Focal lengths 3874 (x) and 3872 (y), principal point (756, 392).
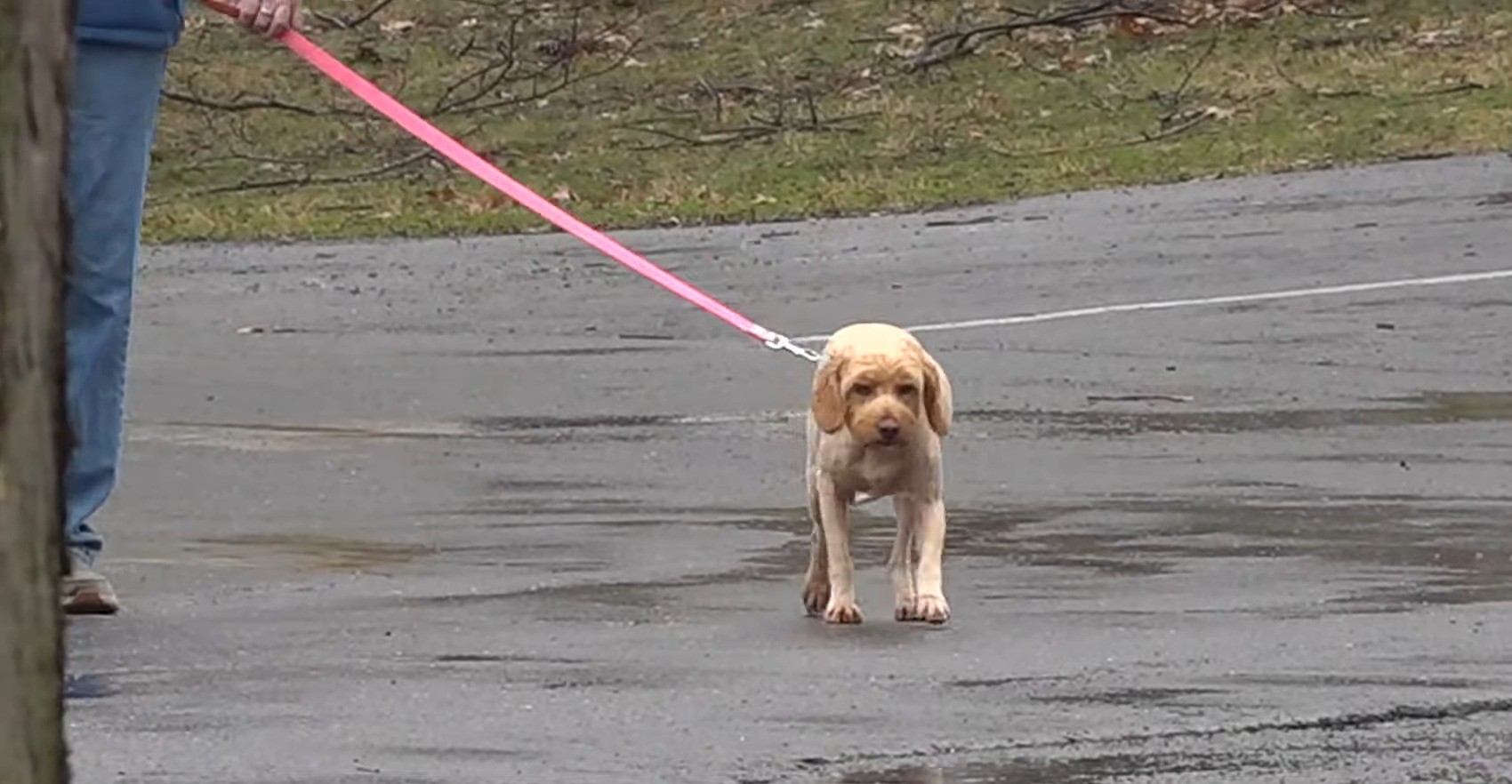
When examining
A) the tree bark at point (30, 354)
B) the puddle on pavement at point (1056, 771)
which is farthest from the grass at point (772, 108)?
the tree bark at point (30, 354)

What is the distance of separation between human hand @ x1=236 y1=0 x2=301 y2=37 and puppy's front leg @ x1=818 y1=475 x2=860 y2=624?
144 cm

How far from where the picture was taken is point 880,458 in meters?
7.61

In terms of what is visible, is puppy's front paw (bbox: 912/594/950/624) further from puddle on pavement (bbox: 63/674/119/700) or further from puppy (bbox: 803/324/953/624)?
puddle on pavement (bbox: 63/674/119/700)

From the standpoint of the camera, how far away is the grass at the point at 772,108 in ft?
59.8

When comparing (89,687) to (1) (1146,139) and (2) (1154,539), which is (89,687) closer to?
(2) (1154,539)

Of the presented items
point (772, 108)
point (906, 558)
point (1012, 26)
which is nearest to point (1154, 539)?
point (906, 558)

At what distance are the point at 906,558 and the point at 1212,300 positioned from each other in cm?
649

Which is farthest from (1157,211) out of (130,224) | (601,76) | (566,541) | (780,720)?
(780,720)

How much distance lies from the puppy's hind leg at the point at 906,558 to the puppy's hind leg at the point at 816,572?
15 cm

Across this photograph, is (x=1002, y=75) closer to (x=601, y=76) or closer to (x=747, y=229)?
(x=601, y=76)

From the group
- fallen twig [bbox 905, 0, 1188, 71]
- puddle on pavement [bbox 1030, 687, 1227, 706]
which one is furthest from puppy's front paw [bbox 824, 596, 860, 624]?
fallen twig [bbox 905, 0, 1188, 71]

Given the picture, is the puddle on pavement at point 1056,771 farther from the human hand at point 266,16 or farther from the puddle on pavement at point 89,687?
the human hand at point 266,16

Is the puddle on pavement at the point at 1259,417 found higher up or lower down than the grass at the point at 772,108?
lower down

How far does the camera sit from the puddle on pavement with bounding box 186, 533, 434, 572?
28.3ft
